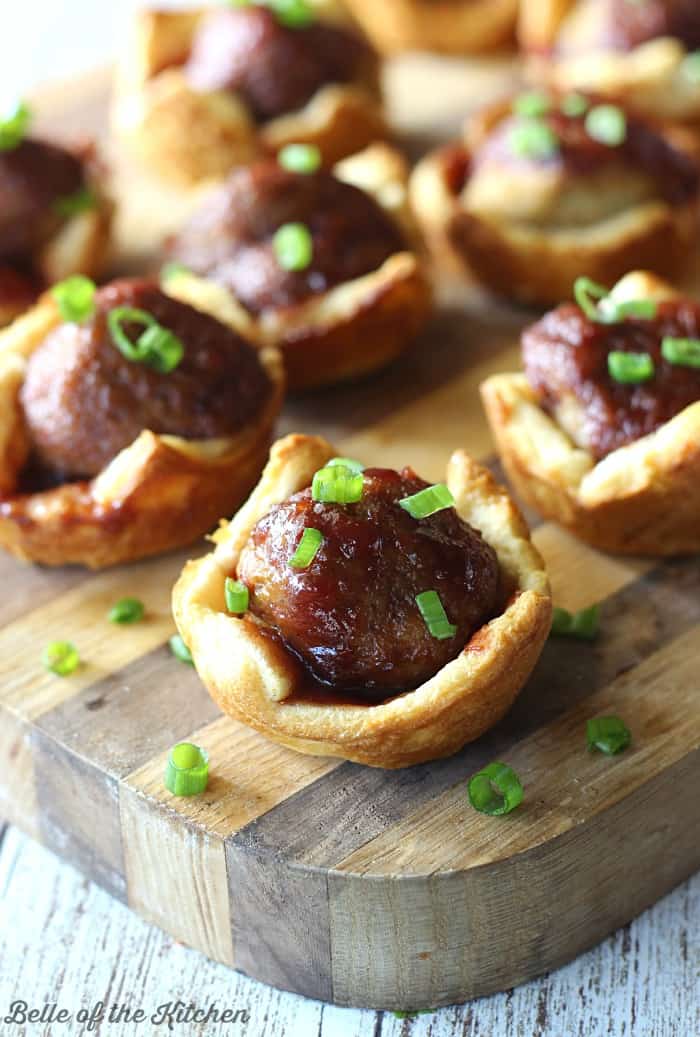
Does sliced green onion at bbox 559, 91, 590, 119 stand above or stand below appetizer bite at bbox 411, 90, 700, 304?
above

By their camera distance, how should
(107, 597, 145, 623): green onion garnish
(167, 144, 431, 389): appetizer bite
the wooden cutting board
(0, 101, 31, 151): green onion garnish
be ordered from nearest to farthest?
the wooden cutting board < (107, 597, 145, 623): green onion garnish < (167, 144, 431, 389): appetizer bite < (0, 101, 31, 151): green onion garnish

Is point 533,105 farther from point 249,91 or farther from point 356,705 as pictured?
point 356,705

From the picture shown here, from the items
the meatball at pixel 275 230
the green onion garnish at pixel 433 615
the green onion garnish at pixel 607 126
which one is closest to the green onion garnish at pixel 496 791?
the green onion garnish at pixel 433 615

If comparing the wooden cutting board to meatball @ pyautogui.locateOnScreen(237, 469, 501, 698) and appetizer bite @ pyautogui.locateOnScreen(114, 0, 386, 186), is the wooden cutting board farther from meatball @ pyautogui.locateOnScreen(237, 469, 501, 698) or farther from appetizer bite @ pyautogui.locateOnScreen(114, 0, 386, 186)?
appetizer bite @ pyautogui.locateOnScreen(114, 0, 386, 186)

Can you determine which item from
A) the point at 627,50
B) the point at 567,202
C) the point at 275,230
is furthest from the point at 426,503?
the point at 627,50

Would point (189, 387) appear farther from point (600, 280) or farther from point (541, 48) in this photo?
point (541, 48)

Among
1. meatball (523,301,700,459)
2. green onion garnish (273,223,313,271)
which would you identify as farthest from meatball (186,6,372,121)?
meatball (523,301,700,459)

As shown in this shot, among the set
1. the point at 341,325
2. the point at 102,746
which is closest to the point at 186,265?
the point at 341,325
